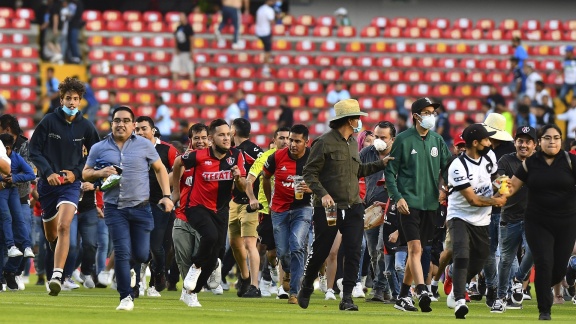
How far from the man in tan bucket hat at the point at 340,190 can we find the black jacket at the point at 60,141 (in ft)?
10.4

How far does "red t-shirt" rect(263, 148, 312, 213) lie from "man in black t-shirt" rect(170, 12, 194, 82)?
18.9m

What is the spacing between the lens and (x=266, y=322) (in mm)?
12219

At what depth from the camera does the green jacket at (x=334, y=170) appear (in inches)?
550

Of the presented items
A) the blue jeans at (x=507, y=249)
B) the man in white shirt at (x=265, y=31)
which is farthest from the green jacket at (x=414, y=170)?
the man in white shirt at (x=265, y=31)

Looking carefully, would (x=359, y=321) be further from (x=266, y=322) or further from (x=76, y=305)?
(x=76, y=305)

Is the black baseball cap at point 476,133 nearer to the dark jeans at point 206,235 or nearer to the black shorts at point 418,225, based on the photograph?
the black shorts at point 418,225

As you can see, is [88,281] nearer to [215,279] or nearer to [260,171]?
[215,279]

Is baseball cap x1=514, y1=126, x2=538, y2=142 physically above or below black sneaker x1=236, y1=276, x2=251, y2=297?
above

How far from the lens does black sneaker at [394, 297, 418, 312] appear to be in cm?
1438

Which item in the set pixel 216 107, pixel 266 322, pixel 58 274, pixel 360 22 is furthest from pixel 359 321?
pixel 360 22

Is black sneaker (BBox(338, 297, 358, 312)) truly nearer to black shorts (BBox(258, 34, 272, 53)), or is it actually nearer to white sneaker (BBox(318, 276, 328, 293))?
white sneaker (BBox(318, 276, 328, 293))

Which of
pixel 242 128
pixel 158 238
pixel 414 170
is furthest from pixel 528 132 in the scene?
pixel 158 238

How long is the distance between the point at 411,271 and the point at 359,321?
181 cm

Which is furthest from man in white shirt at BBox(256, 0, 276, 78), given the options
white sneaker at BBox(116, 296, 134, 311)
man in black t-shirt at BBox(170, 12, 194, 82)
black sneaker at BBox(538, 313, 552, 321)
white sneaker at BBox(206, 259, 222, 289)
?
black sneaker at BBox(538, 313, 552, 321)
